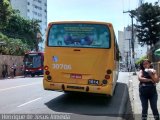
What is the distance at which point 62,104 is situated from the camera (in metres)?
15.7

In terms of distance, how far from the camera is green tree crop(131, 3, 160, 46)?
44.2m

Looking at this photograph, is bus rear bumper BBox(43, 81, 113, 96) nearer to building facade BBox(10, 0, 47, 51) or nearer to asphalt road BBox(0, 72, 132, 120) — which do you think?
asphalt road BBox(0, 72, 132, 120)

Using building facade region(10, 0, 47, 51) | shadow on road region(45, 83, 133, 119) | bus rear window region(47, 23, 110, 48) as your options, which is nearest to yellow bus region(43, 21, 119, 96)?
bus rear window region(47, 23, 110, 48)

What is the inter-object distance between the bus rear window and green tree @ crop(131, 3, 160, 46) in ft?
96.8

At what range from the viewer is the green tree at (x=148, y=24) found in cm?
4422

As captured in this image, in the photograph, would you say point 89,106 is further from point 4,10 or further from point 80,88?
point 4,10

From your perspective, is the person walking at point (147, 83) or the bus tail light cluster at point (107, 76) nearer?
the person walking at point (147, 83)

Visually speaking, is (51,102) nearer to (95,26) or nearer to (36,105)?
(36,105)

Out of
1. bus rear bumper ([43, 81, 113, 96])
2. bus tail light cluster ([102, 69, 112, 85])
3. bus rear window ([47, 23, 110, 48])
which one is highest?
bus rear window ([47, 23, 110, 48])

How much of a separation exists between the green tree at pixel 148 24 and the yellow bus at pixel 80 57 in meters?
29.5

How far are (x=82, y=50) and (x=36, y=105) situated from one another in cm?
264

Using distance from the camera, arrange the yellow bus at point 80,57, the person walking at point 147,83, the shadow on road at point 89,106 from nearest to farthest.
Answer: the person walking at point 147,83
the shadow on road at point 89,106
the yellow bus at point 80,57

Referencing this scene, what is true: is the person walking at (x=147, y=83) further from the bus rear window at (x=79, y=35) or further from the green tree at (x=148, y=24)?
the green tree at (x=148, y=24)

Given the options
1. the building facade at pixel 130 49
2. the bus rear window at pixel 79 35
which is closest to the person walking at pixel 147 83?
the bus rear window at pixel 79 35
